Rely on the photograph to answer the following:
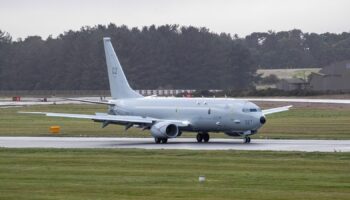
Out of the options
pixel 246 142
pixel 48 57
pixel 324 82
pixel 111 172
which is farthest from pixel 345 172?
pixel 48 57

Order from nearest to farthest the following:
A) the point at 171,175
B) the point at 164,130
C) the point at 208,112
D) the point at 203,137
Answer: the point at 171,175
the point at 164,130
the point at 208,112
the point at 203,137

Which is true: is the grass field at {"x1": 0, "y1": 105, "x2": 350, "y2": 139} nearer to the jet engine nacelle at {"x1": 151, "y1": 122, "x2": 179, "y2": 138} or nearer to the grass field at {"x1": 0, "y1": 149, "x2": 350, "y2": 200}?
the jet engine nacelle at {"x1": 151, "y1": 122, "x2": 179, "y2": 138}

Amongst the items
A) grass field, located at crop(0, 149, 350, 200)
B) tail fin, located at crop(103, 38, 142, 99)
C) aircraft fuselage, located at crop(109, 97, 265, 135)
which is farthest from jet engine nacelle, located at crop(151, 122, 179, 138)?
grass field, located at crop(0, 149, 350, 200)

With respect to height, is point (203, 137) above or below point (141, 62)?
below

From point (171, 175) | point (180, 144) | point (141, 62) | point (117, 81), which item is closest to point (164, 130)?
point (180, 144)

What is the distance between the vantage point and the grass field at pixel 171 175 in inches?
992

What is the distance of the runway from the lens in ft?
140

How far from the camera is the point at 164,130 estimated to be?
48.1m

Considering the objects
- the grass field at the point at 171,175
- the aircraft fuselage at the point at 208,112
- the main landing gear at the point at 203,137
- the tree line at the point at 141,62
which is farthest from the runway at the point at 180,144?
the tree line at the point at 141,62

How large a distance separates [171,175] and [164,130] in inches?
720

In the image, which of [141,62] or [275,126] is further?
[141,62]

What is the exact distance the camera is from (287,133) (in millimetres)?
54906

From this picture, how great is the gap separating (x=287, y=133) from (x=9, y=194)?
31733 mm

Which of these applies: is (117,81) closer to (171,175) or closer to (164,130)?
(164,130)
